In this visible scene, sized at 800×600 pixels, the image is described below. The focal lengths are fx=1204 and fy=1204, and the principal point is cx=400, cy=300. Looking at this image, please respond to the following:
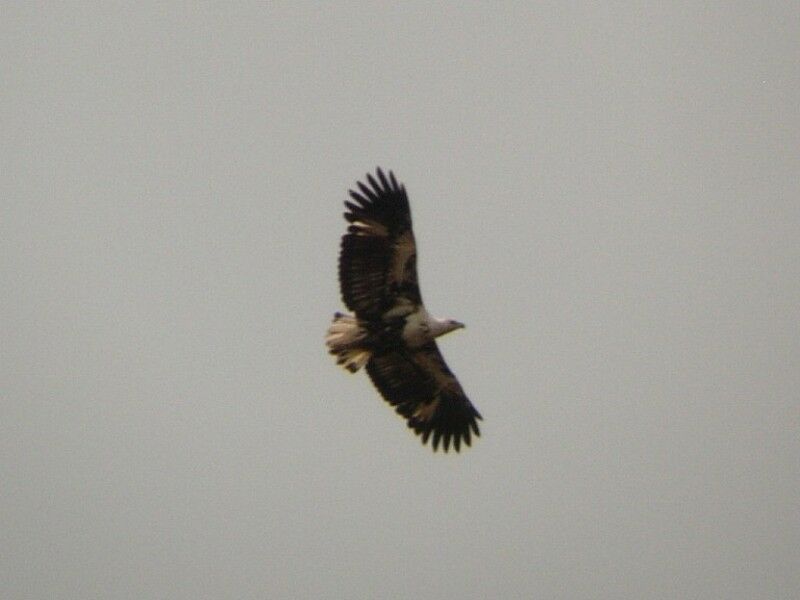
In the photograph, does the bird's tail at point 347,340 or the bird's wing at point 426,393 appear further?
the bird's wing at point 426,393

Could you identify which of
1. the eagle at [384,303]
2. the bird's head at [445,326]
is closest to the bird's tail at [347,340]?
the eagle at [384,303]

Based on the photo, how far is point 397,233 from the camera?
16.7 m

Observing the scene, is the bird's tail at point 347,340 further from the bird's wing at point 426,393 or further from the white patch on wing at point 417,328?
the white patch on wing at point 417,328

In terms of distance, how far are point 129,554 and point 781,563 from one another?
103m

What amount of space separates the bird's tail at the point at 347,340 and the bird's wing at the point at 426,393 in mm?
427

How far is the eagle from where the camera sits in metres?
16.7

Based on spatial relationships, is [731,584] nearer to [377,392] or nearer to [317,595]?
[317,595]

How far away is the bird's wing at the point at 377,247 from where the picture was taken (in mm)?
16656

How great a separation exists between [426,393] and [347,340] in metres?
1.82

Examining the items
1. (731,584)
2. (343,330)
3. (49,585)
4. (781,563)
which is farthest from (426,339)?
(781,563)

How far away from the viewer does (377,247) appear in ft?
54.7

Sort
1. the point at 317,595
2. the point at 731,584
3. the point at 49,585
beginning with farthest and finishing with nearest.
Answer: the point at 317,595 < the point at 731,584 < the point at 49,585

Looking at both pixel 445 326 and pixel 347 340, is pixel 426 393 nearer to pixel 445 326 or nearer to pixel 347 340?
pixel 445 326

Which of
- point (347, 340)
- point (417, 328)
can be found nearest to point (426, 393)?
point (417, 328)
